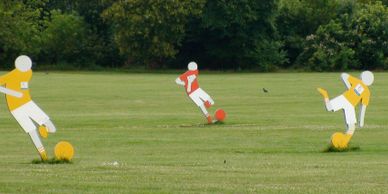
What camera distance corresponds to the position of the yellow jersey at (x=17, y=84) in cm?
1703

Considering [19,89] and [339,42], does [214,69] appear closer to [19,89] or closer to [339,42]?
[339,42]

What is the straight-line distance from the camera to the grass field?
13.8 m

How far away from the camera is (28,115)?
17109 millimetres

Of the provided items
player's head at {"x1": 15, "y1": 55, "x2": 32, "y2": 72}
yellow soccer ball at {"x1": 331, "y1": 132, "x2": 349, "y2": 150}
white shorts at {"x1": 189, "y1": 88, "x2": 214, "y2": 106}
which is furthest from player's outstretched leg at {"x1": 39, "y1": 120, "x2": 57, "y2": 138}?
white shorts at {"x1": 189, "y1": 88, "x2": 214, "y2": 106}

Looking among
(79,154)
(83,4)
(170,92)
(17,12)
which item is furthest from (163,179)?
(83,4)

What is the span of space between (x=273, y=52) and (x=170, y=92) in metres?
35.2

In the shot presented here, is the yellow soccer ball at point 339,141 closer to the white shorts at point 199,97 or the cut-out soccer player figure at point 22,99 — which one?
the cut-out soccer player figure at point 22,99

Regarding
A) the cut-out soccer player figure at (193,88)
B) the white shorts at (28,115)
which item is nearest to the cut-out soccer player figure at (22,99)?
the white shorts at (28,115)

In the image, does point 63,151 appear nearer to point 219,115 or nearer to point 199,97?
point 199,97

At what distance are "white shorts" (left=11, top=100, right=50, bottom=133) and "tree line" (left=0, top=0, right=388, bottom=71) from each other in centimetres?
6189

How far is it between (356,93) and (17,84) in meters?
7.28

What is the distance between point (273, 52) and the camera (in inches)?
3332

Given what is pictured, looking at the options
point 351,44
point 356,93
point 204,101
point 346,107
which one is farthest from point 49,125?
point 351,44

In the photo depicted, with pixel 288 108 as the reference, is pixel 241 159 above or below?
above
